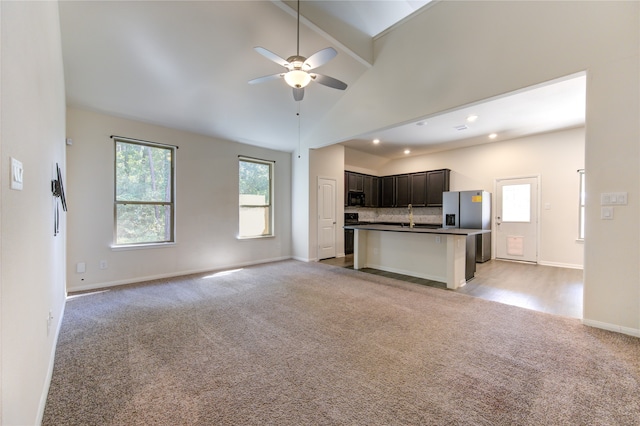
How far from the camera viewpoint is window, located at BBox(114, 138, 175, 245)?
4293 mm

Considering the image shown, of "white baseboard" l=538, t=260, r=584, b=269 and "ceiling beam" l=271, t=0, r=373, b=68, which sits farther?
"white baseboard" l=538, t=260, r=584, b=269

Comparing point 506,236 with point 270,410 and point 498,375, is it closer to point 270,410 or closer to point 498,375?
point 498,375

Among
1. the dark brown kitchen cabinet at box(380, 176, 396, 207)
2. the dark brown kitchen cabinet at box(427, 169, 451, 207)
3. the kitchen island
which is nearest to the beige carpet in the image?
the kitchen island

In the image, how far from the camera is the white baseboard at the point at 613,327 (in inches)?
99.4

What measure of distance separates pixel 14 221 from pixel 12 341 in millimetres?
501

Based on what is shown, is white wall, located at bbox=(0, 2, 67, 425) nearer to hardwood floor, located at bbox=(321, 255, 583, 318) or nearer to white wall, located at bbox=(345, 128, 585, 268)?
hardwood floor, located at bbox=(321, 255, 583, 318)

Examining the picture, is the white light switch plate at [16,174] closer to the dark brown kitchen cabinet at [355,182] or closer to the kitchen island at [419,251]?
the kitchen island at [419,251]

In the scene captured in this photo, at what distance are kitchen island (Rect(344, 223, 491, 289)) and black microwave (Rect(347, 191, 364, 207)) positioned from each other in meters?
2.10

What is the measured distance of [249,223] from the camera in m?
5.91

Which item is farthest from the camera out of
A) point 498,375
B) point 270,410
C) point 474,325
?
point 474,325

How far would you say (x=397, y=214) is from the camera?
8391 millimetres

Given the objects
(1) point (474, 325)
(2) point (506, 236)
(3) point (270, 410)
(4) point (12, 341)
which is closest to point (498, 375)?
(1) point (474, 325)

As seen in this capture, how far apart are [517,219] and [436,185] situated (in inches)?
80.6

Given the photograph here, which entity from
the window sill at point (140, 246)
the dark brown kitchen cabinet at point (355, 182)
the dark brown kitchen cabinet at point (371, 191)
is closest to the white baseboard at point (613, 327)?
the dark brown kitchen cabinet at point (355, 182)
